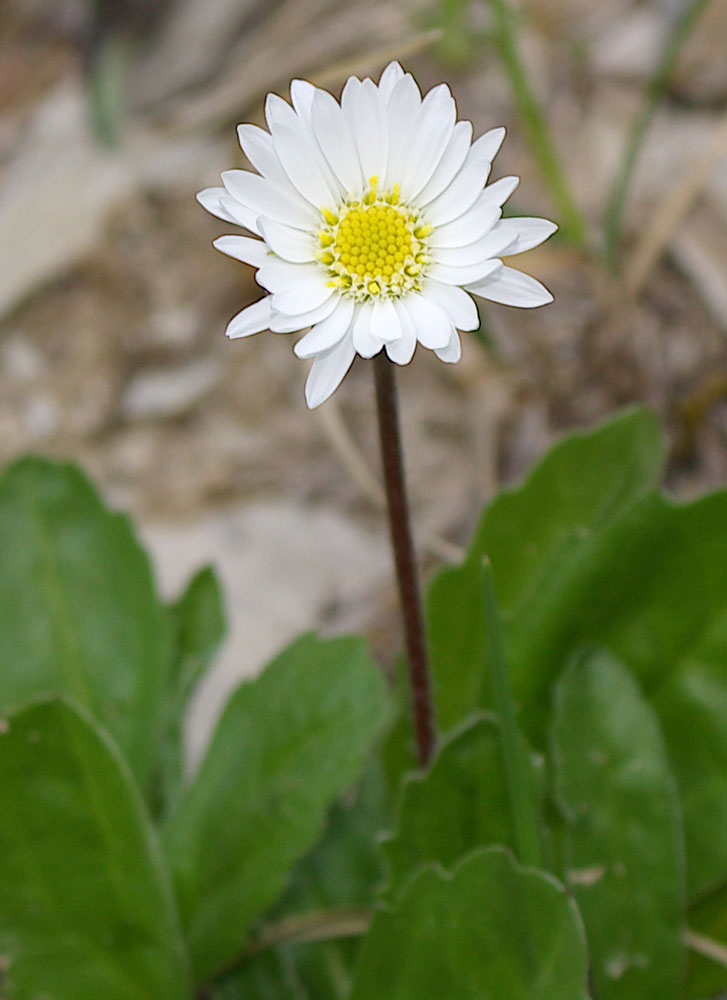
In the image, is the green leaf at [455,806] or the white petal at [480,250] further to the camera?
the green leaf at [455,806]

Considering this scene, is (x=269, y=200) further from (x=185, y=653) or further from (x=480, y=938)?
(x=185, y=653)

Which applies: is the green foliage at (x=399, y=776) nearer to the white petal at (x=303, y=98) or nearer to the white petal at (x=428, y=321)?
the white petal at (x=428, y=321)

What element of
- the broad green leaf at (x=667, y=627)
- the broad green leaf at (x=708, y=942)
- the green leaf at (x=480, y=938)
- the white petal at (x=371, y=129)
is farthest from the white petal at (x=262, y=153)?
the broad green leaf at (x=708, y=942)

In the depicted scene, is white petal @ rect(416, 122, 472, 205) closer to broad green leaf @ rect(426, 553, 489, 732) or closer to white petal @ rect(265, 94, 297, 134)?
white petal @ rect(265, 94, 297, 134)

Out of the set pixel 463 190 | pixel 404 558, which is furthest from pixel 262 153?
pixel 404 558

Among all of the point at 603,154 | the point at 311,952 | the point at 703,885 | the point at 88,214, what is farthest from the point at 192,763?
the point at 603,154

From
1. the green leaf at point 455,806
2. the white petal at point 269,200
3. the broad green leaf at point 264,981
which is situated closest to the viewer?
the white petal at point 269,200

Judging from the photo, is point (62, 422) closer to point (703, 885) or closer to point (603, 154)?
point (603, 154)
